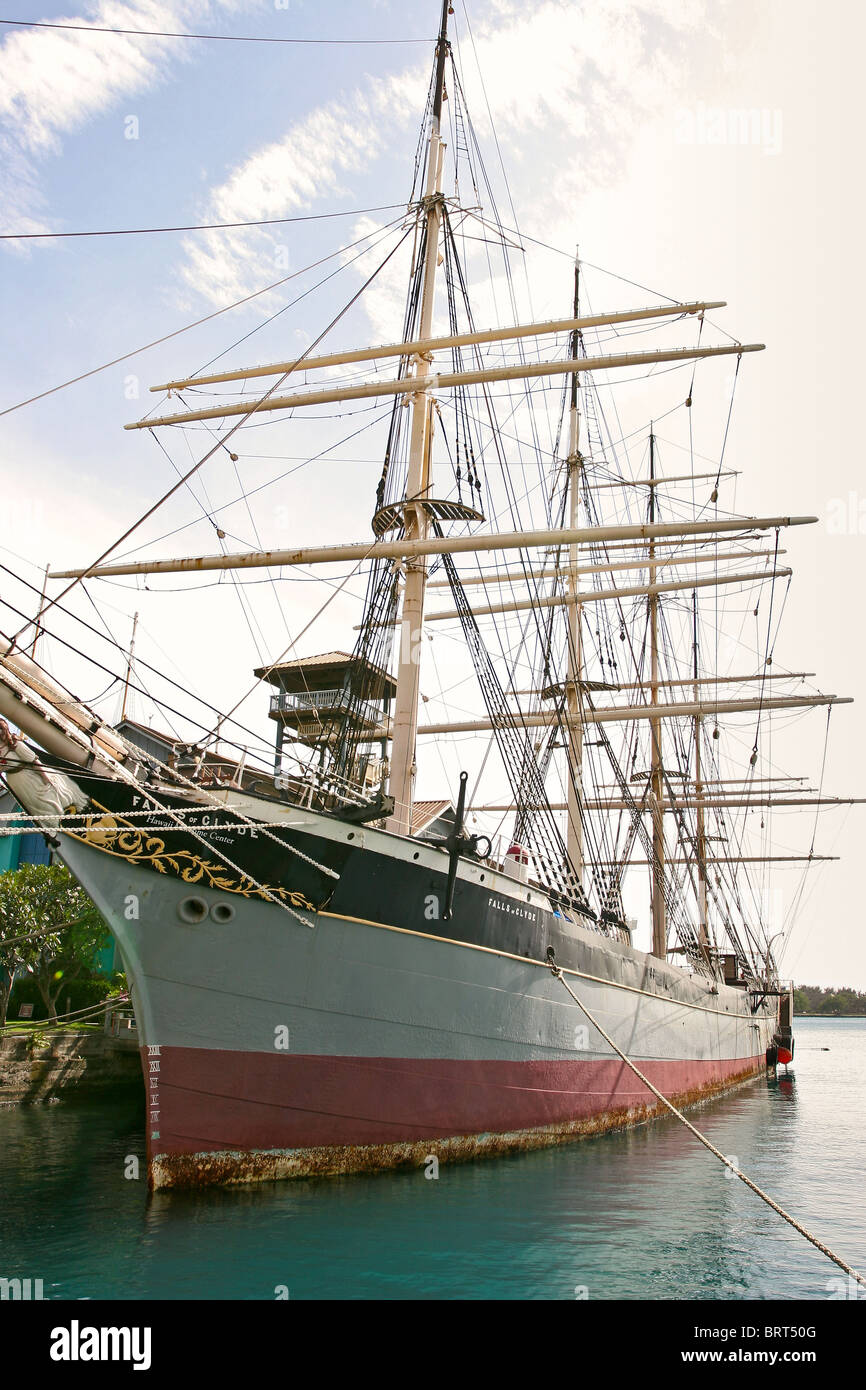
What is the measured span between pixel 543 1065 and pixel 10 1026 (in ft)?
43.6

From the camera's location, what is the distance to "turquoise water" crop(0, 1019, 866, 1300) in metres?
7.18

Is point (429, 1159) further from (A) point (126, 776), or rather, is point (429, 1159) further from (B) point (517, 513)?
(B) point (517, 513)

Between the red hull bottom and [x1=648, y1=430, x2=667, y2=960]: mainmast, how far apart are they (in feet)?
51.5

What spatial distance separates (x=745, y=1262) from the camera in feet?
27.5

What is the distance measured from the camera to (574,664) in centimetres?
2322

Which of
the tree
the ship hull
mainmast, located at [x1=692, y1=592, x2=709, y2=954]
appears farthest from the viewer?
mainmast, located at [x1=692, y1=592, x2=709, y2=954]

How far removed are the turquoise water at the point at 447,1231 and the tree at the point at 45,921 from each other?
783 centimetres

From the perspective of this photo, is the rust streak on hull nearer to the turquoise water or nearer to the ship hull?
the ship hull

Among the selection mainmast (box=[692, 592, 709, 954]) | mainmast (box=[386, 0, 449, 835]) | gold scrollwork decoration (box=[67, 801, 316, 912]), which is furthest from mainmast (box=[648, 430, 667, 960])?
gold scrollwork decoration (box=[67, 801, 316, 912])

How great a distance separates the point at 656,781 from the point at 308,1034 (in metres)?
22.5

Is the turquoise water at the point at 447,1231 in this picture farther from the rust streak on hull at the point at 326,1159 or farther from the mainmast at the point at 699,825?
the mainmast at the point at 699,825

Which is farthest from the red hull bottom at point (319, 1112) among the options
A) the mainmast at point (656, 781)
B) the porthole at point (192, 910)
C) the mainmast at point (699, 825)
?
the mainmast at point (699, 825)

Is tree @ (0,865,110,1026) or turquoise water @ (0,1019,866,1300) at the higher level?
tree @ (0,865,110,1026)
